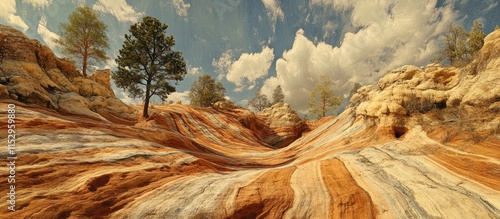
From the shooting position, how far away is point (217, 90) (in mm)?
52625

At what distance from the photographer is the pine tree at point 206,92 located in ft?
149

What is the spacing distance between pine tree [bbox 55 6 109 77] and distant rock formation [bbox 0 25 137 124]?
812 centimetres

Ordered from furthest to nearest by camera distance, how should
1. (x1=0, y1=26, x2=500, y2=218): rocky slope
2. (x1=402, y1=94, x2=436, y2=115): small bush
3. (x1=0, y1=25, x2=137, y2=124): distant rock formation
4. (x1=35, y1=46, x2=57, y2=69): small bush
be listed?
(x1=35, y1=46, x2=57, y2=69): small bush < (x1=0, y1=25, x2=137, y2=124): distant rock formation < (x1=402, y1=94, x2=436, y2=115): small bush < (x1=0, y1=26, x2=500, y2=218): rocky slope

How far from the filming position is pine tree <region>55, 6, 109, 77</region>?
28308 millimetres

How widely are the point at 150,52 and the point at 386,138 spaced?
23.8m

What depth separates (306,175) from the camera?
7000 millimetres

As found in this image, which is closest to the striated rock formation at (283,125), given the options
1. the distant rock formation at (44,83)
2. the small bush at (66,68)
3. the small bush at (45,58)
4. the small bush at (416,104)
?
the distant rock formation at (44,83)

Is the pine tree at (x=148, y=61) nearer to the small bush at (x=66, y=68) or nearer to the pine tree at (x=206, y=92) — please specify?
the small bush at (x=66, y=68)

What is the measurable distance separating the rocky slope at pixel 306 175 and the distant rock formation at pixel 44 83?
582 centimetres

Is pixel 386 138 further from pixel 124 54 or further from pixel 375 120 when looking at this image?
pixel 124 54

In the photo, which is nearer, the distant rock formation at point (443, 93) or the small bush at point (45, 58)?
the distant rock formation at point (443, 93)

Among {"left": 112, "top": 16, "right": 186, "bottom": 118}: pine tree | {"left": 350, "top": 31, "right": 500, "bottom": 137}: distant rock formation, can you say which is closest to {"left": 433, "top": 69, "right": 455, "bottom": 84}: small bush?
{"left": 350, "top": 31, "right": 500, "bottom": 137}: distant rock formation

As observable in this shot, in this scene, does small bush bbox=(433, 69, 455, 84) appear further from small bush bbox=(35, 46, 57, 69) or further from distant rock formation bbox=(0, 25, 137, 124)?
small bush bbox=(35, 46, 57, 69)

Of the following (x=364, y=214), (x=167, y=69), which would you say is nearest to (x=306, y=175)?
(x=364, y=214)
